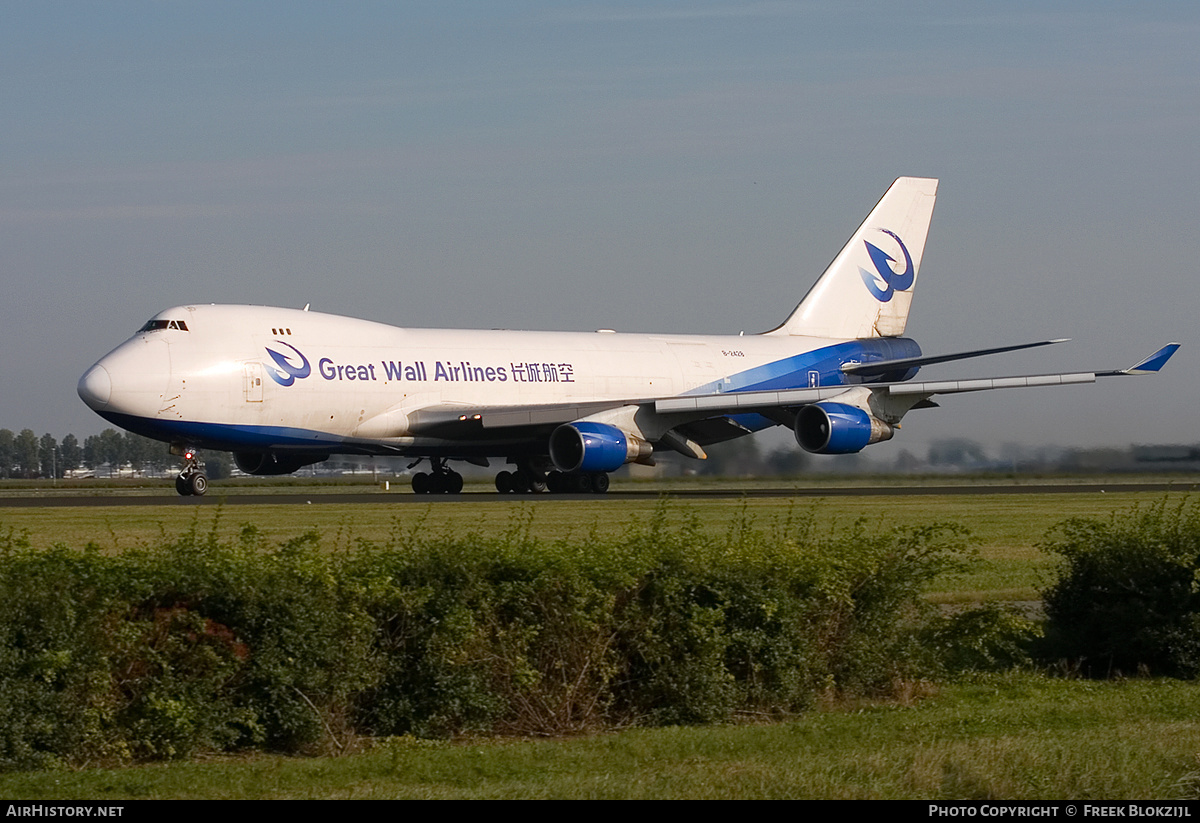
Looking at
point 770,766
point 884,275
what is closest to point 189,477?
point 884,275

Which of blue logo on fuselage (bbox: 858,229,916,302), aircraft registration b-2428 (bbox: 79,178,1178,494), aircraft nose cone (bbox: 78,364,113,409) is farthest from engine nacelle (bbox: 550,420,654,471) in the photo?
blue logo on fuselage (bbox: 858,229,916,302)

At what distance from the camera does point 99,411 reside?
33094 mm

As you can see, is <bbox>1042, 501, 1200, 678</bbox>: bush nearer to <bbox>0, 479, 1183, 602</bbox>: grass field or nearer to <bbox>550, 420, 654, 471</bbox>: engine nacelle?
<bbox>0, 479, 1183, 602</bbox>: grass field

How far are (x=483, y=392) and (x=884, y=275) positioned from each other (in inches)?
707

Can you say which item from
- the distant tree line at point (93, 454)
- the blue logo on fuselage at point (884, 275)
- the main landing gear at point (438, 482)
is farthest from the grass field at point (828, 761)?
the distant tree line at point (93, 454)

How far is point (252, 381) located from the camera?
34.0 meters

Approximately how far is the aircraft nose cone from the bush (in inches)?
936

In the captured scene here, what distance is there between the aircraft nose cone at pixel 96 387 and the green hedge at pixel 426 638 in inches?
877

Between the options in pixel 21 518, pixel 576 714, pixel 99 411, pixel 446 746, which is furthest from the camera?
pixel 99 411

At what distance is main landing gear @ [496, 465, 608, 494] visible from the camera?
3900 cm

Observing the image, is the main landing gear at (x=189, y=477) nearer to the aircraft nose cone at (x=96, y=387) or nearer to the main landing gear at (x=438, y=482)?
the aircraft nose cone at (x=96, y=387)
